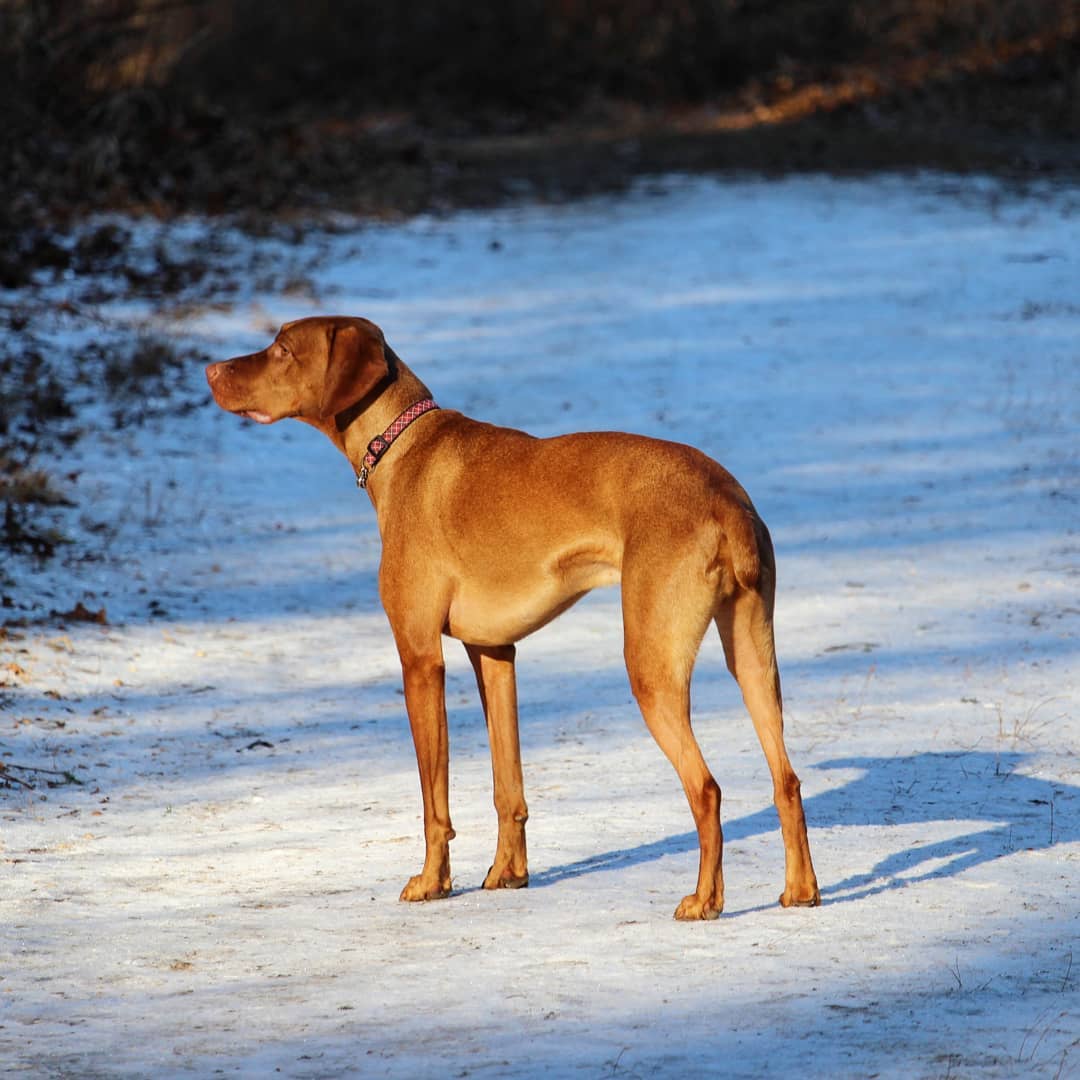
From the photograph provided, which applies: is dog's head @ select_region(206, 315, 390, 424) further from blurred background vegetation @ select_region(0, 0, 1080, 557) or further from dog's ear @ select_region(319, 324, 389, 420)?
blurred background vegetation @ select_region(0, 0, 1080, 557)

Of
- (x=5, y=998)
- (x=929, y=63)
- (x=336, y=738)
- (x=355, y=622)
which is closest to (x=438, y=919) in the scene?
(x=5, y=998)

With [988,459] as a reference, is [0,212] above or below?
above

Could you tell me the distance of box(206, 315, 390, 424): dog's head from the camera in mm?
6082

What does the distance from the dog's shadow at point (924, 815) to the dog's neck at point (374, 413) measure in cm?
170

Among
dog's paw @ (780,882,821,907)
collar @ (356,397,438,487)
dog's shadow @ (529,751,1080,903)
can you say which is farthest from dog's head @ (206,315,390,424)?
dog's paw @ (780,882,821,907)

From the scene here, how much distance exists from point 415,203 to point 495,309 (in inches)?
194

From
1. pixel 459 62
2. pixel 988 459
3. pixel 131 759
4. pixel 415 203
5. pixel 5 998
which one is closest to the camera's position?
pixel 5 998

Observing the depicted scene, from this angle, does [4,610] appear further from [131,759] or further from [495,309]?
[495,309]

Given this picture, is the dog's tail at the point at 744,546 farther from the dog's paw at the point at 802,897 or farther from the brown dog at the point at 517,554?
the dog's paw at the point at 802,897

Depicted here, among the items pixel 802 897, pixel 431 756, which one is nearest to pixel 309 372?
pixel 431 756

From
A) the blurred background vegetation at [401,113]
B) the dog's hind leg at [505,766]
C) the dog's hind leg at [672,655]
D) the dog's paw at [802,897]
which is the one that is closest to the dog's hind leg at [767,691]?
the dog's paw at [802,897]

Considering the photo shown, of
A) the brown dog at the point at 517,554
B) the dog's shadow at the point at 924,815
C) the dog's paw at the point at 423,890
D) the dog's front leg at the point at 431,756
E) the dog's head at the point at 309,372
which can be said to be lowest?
the dog's shadow at the point at 924,815

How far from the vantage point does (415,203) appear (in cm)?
2292

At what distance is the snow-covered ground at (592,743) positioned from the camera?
15.5 ft
